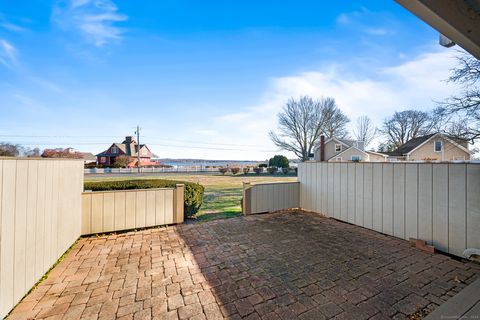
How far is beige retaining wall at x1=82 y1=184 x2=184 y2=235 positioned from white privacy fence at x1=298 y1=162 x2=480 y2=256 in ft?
14.1

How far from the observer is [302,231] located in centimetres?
461

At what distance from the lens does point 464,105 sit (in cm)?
852

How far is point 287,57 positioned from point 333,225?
→ 6549 millimetres

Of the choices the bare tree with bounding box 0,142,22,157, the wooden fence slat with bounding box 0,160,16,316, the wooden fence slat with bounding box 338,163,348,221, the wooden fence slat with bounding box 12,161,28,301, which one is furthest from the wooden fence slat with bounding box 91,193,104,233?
the wooden fence slat with bounding box 338,163,348,221

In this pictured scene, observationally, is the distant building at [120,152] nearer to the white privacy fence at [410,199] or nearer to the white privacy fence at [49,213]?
the white privacy fence at [49,213]

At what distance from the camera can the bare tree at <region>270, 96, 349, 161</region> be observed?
26.6 m

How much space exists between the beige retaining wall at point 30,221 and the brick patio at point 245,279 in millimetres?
231

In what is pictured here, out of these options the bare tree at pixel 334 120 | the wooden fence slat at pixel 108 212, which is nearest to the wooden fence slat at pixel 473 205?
the wooden fence slat at pixel 108 212

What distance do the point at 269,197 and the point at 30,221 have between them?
5.18 metres

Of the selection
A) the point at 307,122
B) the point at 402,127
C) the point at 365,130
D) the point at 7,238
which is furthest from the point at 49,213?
the point at 402,127

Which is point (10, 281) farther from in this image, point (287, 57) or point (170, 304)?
point (287, 57)

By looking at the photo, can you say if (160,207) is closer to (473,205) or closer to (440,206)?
(440,206)

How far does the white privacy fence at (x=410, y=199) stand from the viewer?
3305mm

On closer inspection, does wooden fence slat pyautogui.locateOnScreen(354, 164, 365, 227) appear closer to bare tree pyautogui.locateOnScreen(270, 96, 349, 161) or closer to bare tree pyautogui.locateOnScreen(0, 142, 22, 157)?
bare tree pyautogui.locateOnScreen(0, 142, 22, 157)
